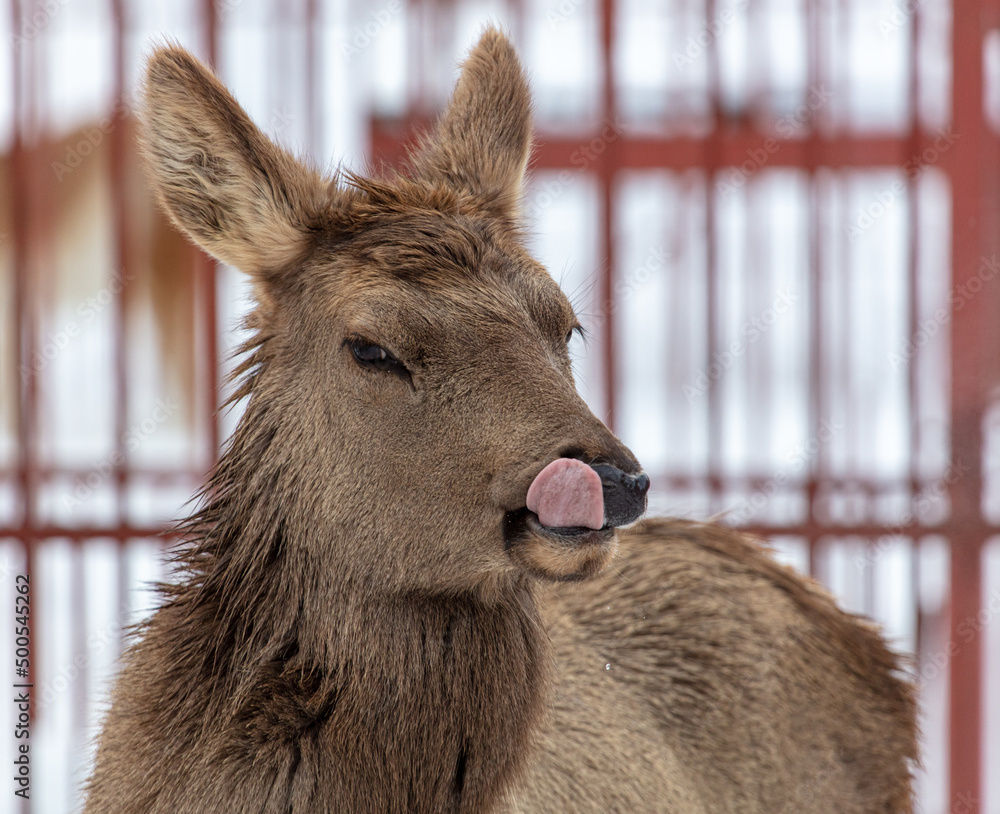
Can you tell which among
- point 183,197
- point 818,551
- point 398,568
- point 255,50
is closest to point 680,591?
point 398,568

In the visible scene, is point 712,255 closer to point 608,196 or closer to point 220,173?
point 608,196

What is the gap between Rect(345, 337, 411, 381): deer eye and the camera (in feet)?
7.93

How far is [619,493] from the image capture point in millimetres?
2146

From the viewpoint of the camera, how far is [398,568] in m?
2.38

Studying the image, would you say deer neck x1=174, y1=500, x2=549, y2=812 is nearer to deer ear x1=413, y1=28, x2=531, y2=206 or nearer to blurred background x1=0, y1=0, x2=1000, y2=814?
deer ear x1=413, y1=28, x2=531, y2=206

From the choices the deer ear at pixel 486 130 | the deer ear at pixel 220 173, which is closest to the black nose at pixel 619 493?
the deer ear at pixel 220 173

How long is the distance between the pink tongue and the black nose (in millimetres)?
17

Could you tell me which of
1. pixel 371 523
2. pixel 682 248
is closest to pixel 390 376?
pixel 371 523

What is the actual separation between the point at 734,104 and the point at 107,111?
3.33 m

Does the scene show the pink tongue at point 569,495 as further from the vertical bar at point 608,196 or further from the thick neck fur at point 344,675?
the vertical bar at point 608,196

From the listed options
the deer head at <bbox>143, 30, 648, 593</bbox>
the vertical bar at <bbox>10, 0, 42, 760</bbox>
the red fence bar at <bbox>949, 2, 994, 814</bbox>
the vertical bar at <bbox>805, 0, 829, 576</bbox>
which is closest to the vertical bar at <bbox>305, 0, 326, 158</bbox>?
the vertical bar at <bbox>10, 0, 42, 760</bbox>

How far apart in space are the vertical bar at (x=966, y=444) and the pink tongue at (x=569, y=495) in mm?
3680

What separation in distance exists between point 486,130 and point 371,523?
1.24 meters

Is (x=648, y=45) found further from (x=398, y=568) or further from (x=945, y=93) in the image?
(x=398, y=568)
